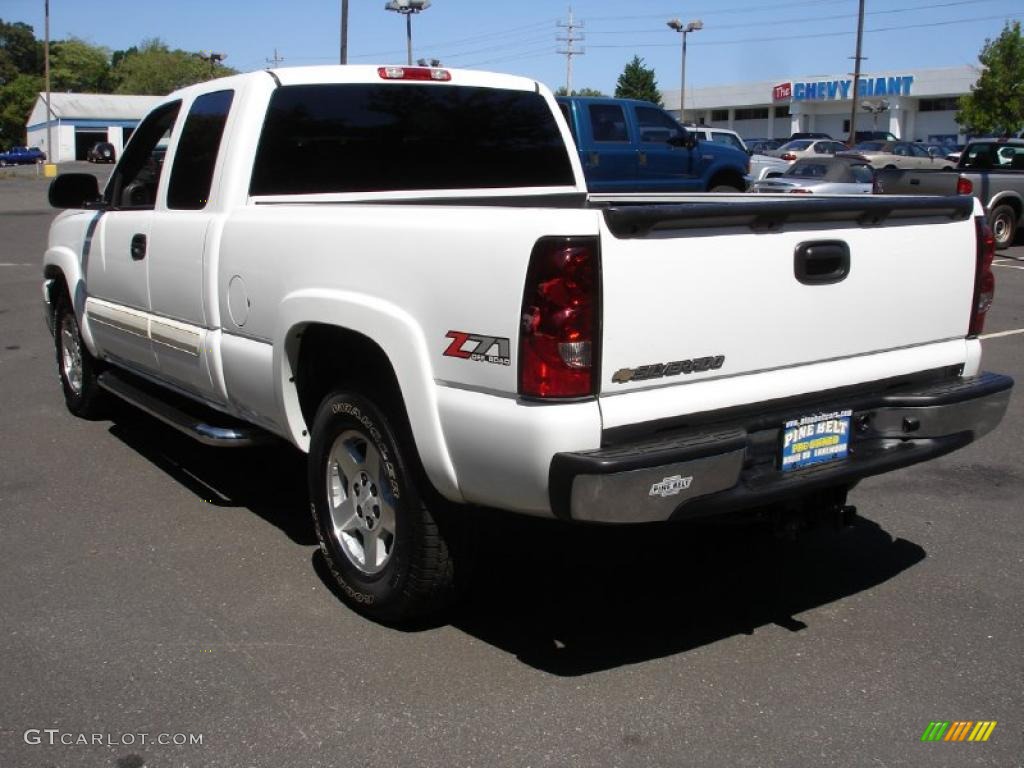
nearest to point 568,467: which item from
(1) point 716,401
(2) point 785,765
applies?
(1) point 716,401

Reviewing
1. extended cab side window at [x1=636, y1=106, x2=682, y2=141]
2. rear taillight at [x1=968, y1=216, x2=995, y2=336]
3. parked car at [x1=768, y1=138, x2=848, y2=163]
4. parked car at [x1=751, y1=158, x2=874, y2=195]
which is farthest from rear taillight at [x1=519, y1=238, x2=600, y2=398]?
parked car at [x1=768, y1=138, x2=848, y2=163]

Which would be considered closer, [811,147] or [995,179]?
[995,179]

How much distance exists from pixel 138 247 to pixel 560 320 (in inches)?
123

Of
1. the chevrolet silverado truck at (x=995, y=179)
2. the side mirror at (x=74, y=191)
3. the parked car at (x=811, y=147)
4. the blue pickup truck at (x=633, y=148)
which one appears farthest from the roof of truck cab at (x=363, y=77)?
the parked car at (x=811, y=147)

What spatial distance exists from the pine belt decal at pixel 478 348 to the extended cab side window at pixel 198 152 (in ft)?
6.67

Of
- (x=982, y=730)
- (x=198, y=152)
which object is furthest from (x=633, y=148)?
(x=982, y=730)

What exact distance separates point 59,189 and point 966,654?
5.15 meters

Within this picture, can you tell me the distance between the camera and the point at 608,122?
17234 mm

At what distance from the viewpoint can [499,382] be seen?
3.34 meters

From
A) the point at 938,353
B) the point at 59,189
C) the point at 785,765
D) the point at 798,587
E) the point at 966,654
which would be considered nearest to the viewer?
the point at 785,765

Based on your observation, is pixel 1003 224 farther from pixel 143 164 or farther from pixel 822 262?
pixel 822 262

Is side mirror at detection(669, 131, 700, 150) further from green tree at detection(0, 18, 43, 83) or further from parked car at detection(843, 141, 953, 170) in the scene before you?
green tree at detection(0, 18, 43, 83)

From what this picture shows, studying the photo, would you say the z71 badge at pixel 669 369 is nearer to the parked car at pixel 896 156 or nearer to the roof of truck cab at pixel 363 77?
the roof of truck cab at pixel 363 77

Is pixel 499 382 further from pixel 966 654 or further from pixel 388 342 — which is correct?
pixel 966 654
